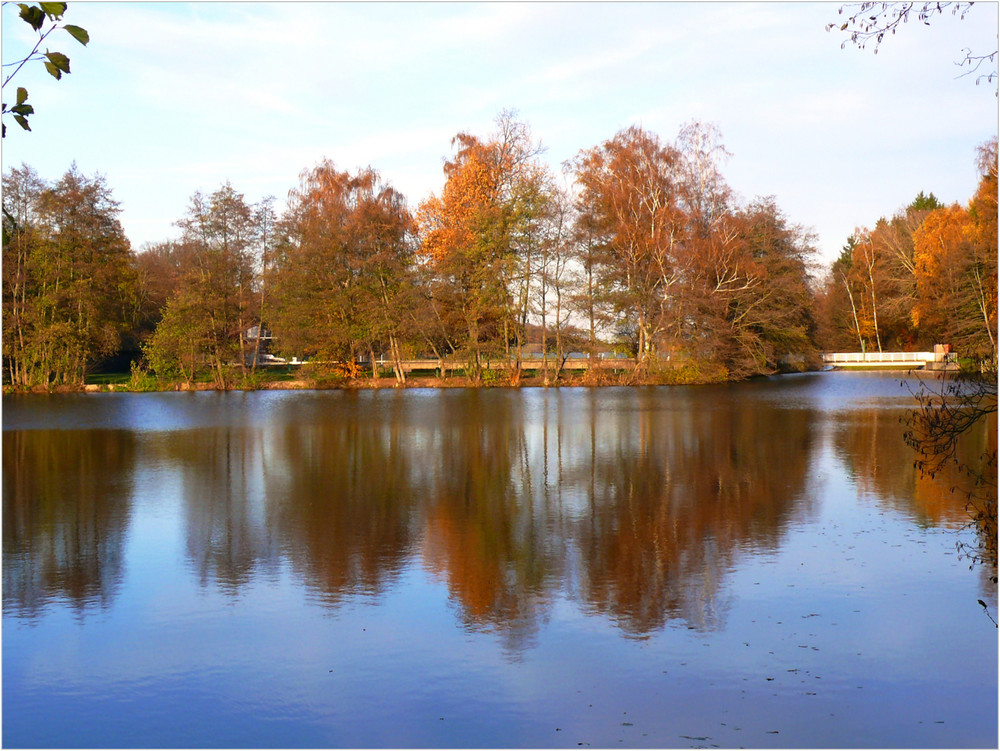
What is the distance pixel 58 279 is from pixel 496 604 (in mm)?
42704

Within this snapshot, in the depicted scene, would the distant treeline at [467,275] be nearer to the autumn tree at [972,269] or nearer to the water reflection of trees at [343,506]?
the autumn tree at [972,269]

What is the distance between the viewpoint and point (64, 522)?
12578mm

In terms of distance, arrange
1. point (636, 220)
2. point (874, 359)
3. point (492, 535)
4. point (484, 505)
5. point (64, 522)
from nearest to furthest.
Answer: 1. point (492, 535)
2. point (64, 522)
3. point (484, 505)
4. point (636, 220)
5. point (874, 359)

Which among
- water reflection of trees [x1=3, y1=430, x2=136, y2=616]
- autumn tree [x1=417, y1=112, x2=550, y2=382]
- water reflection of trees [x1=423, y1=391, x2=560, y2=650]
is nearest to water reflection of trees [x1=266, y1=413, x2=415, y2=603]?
water reflection of trees [x1=423, y1=391, x2=560, y2=650]

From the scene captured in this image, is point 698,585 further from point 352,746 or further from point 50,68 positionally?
point 50,68

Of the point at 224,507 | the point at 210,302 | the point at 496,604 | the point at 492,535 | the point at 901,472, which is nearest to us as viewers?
the point at 496,604

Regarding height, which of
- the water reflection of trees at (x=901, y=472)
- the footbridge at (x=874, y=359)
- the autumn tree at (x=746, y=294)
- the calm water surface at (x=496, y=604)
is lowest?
the calm water surface at (x=496, y=604)

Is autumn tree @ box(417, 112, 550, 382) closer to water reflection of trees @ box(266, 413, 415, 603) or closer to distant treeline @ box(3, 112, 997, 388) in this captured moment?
distant treeline @ box(3, 112, 997, 388)

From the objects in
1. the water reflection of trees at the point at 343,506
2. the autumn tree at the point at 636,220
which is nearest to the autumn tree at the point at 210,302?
the autumn tree at the point at 636,220

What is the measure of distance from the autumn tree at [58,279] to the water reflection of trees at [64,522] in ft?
81.3

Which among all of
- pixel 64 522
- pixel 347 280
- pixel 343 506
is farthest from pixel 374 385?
pixel 64 522

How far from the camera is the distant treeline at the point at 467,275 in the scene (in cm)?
4397

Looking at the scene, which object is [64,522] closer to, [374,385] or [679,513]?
[679,513]

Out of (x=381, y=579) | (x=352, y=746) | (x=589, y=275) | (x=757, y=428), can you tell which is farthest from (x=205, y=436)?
(x=589, y=275)
